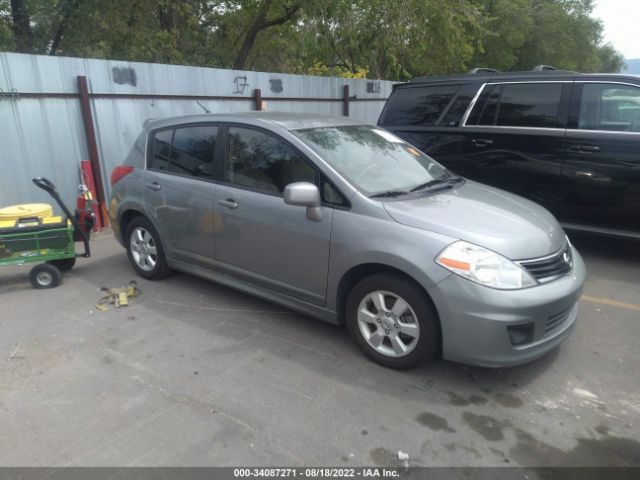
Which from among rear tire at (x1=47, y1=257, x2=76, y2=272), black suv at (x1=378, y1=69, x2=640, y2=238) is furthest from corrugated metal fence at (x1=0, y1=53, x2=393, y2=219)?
black suv at (x1=378, y1=69, x2=640, y2=238)

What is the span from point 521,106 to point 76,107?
221 inches

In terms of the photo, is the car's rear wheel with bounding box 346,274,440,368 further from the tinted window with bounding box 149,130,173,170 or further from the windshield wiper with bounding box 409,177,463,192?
the tinted window with bounding box 149,130,173,170

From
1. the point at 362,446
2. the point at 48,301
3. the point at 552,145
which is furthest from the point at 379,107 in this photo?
the point at 362,446

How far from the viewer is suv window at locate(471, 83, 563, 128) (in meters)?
5.22

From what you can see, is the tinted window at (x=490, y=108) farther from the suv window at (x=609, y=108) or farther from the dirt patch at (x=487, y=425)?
the dirt patch at (x=487, y=425)

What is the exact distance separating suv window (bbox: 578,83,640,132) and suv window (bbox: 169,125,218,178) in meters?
3.84

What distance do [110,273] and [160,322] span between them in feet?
5.03

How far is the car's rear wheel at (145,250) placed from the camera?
471 cm

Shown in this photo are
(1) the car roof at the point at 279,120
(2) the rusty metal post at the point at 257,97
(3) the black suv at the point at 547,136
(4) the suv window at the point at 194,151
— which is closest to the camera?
(1) the car roof at the point at 279,120

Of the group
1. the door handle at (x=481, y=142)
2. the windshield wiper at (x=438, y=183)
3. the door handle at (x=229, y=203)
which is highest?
the door handle at (x=481, y=142)

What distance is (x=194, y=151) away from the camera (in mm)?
4316

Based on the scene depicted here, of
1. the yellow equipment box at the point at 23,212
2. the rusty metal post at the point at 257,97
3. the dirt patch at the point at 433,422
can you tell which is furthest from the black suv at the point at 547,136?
the yellow equipment box at the point at 23,212

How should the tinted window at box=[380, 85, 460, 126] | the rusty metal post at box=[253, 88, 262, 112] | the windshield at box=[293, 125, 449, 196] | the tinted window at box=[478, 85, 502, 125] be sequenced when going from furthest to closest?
1. the rusty metal post at box=[253, 88, 262, 112]
2. the tinted window at box=[380, 85, 460, 126]
3. the tinted window at box=[478, 85, 502, 125]
4. the windshield at box=[293, 125, 449, 196]

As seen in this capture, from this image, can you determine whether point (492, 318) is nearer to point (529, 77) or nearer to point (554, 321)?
point (554, 321)
